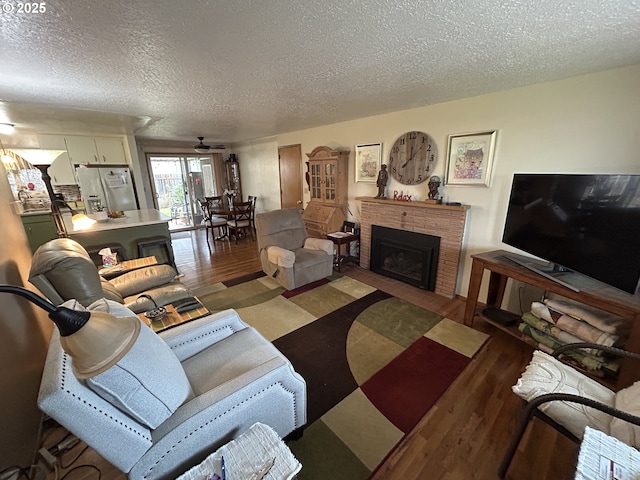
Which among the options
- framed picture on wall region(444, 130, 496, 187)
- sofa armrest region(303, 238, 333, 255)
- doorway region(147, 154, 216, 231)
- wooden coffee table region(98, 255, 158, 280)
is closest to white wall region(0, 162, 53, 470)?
wooden coffee table region(98, 255, 158, 280)

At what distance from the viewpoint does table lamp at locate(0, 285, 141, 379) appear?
595mm

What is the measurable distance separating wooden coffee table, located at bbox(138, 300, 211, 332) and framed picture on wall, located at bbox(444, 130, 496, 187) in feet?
9.48

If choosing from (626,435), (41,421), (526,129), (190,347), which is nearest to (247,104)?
(190,347)

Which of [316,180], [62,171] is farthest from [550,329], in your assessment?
[62,171]

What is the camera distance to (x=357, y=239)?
158 inches

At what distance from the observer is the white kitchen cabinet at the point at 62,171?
4359mm

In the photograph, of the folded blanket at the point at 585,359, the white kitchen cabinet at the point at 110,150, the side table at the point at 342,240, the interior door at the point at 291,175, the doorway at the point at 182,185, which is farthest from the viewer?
the doorway at the point at 182,185

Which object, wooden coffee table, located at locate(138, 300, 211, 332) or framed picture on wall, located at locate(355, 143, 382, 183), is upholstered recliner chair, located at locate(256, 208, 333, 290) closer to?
framed picture on wall, located at locate(355, 143, 382, 183)

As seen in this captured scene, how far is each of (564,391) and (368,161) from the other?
317cm

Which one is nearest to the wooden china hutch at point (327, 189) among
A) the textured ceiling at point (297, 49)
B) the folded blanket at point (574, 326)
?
the textured ceiling at point (297, 49)

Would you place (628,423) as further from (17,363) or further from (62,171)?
(62,171)

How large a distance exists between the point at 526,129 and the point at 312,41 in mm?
2174

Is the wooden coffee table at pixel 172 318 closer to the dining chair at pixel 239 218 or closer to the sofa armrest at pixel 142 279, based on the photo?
the sofa armrest at pixel 142 279
